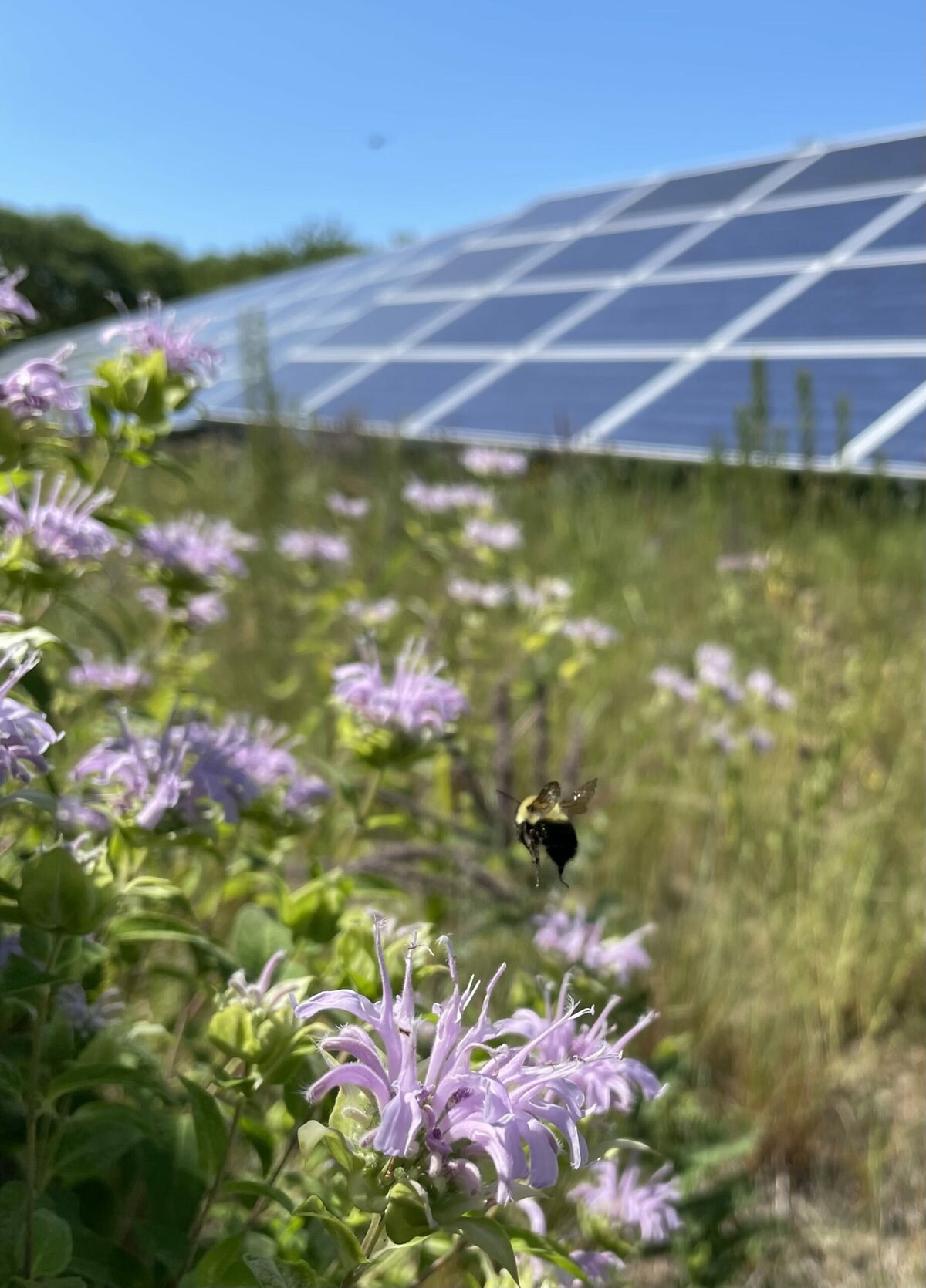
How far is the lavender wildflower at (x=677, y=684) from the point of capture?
2.96m

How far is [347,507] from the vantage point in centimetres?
399

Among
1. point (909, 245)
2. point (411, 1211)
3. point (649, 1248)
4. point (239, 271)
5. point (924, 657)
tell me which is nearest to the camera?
point (411, 1211)

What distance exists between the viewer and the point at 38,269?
1563 cm

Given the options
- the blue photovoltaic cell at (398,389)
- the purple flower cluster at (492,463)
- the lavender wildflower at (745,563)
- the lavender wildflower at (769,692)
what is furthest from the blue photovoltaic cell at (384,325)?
the lavender wildflower at (769,692)

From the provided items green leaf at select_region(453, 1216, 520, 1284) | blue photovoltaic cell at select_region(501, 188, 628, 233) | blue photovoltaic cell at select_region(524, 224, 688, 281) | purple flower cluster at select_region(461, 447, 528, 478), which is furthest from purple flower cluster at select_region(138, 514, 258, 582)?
blue photovoltaic cell at select_region(501, 188, 628, 233)

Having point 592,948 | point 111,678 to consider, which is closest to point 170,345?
point 111,678

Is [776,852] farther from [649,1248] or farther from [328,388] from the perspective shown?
[328,388]

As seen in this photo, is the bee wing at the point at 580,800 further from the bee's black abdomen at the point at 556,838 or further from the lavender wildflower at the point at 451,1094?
the lavender wildflower at the point at 451,1094

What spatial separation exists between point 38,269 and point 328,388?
904 centimetres

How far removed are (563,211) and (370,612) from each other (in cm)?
1151

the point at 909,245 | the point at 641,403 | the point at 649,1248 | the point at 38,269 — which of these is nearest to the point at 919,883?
the point at 649,1248

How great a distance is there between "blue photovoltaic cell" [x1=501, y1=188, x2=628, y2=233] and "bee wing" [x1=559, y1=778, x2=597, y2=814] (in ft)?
38.7

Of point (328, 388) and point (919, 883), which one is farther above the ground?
point (328, 388)

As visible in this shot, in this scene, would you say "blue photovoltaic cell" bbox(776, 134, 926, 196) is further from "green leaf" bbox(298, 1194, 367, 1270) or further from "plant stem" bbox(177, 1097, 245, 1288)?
"green leaf" bbox(298, 1194, 367, 1270)
